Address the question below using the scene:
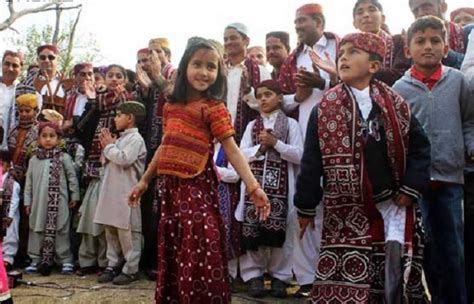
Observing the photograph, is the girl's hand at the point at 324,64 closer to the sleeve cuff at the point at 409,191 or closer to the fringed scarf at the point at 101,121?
the sleeve cuff at the point at 409,191

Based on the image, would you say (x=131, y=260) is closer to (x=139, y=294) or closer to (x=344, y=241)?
(x=139, y=294)

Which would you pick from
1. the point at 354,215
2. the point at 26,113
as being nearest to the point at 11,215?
the point at 26,113

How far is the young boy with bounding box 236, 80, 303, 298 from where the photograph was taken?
4934mm

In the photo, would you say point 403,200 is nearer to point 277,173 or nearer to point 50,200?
point 277,173

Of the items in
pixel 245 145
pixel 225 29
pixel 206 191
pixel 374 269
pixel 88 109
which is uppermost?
pixel 225 29

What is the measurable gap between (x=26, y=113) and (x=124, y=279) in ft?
7.61

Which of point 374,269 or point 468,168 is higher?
point 468,168

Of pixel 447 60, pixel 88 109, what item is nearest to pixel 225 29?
pixel 88 109

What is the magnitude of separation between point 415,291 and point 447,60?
2.01 meters

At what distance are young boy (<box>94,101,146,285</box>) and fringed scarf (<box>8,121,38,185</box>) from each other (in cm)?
114

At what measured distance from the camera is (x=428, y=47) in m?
3.89

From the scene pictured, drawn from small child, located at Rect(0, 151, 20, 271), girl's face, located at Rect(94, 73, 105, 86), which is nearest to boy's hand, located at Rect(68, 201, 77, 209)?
small child, located at Rect(0, 151, 20, 271)

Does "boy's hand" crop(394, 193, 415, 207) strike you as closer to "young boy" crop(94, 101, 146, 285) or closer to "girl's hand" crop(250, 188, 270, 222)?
"girl's hand" crop(250, 188, 270, 222)

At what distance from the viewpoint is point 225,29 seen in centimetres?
576
